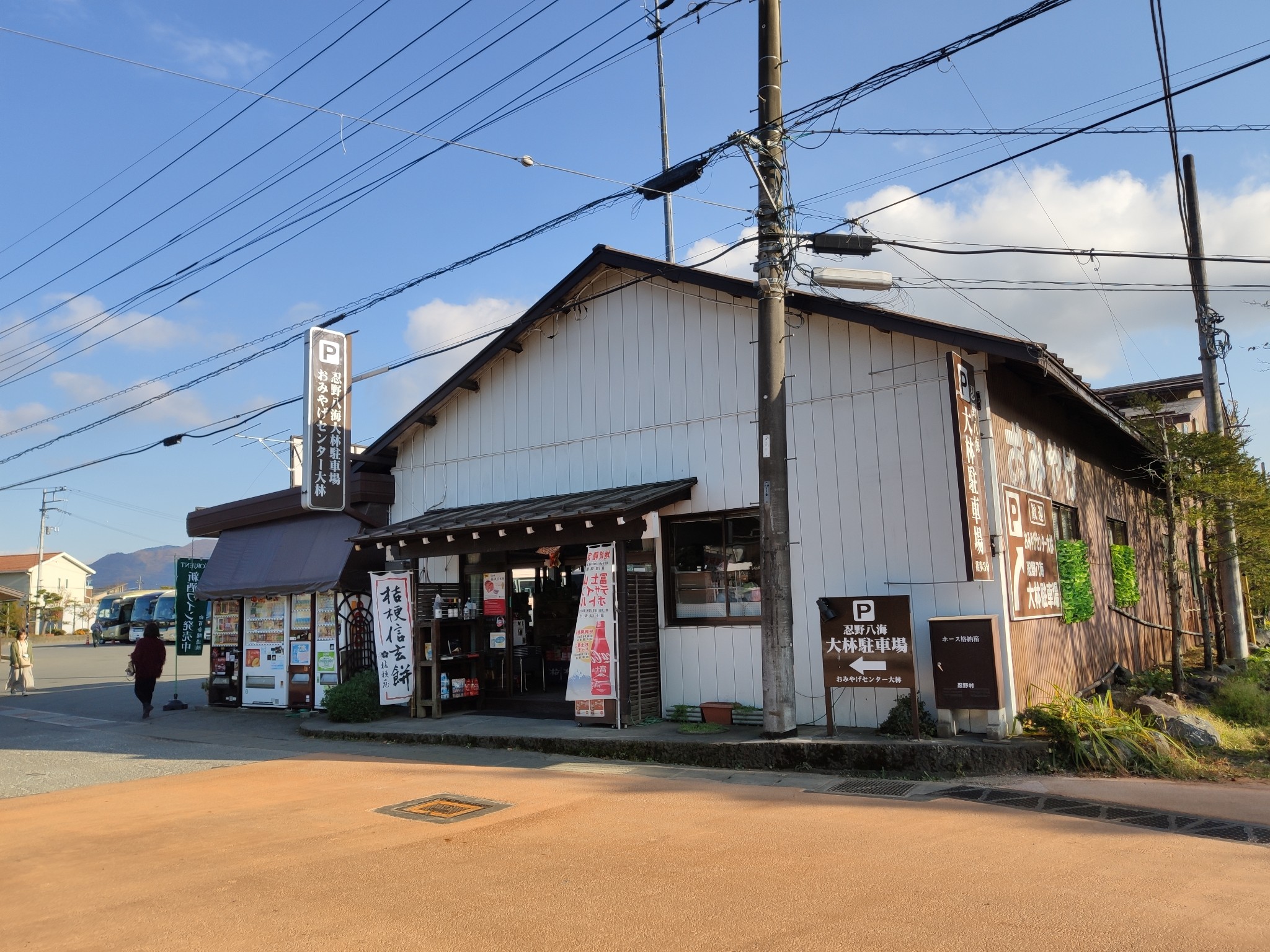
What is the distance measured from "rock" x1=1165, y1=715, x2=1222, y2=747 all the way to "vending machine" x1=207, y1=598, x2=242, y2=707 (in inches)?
620

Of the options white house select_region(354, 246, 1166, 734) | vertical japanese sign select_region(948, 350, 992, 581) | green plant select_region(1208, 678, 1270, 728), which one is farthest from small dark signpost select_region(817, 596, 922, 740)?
green plant select_region(1208, 678, 1270, 728)

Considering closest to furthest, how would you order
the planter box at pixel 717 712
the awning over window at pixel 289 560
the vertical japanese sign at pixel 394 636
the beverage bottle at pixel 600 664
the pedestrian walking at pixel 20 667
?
1. the planter box at pixel 717 712
2. the beverage bottle at pixel 600 664
3. the vertical japanese sign at pixel 394 636
4. the awning over window at pixel 289 560
5. the pedestrian walking at pixel 20 667

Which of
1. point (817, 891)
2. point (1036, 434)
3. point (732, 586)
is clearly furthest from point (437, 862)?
point (1036, 434)

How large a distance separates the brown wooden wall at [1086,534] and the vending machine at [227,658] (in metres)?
14.4

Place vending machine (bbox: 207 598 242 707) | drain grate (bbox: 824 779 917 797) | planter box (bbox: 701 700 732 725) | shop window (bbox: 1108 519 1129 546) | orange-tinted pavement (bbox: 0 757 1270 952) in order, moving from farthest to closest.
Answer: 1. vending machine (bbox: 207 598 242 707)
2. shop window (bbox: 1108 519 1129 546)
3. planter box (bbox: 701 700 732 725)
4. drain grate (bbox: 824 779 917 797)
5. orange-tinted pavement (bbox: 0 757 1270 952)

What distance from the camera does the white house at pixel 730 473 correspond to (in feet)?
33.7

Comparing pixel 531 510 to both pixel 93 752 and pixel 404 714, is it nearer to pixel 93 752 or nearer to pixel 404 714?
pixel 404 714

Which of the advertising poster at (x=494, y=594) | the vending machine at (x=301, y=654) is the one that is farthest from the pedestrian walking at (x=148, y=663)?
the advertising poster at (x=494, y=594)

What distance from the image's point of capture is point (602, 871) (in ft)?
19.1

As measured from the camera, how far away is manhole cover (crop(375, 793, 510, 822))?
768 cm

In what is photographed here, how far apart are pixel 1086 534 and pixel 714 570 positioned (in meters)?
6.46

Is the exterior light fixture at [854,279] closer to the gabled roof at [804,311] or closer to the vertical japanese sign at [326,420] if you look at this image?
the gabled roof at [804,311]

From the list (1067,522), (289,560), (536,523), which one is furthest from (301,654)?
(1067,522)

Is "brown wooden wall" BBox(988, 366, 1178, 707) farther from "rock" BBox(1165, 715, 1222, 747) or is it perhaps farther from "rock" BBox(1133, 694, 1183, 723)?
"rock" BBox(1165, 715, 1222, 747)
